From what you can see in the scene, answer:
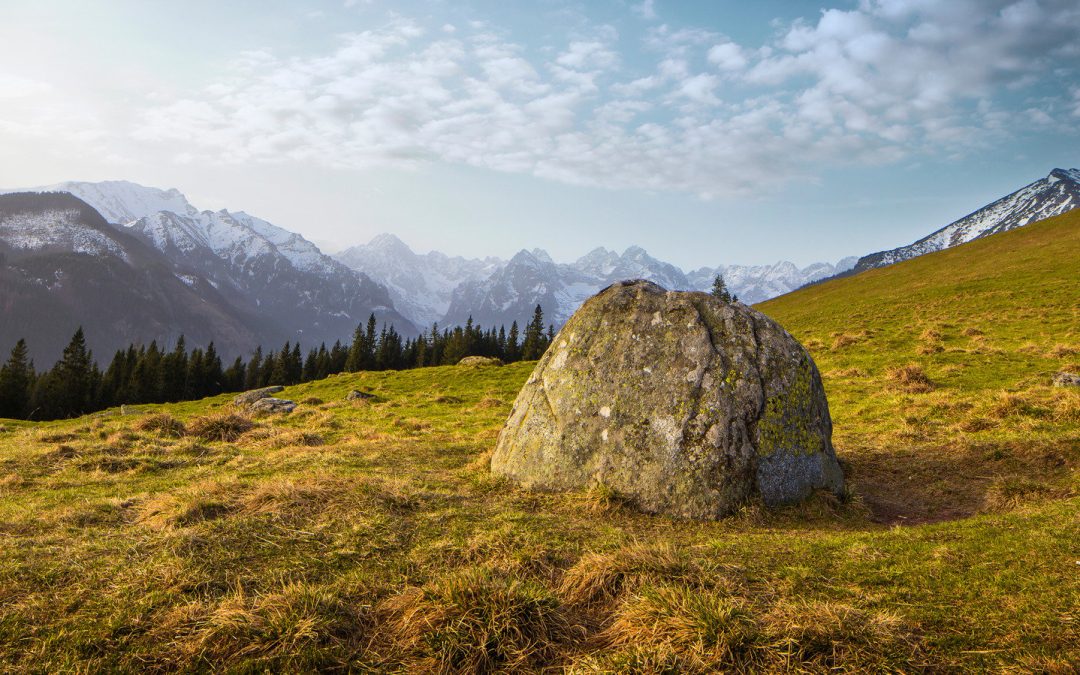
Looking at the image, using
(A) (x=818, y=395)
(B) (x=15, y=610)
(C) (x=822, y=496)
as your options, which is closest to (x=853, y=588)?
(C) (x=822, y=496)

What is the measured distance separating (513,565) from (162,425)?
1825 centimetres

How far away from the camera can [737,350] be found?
1169cm

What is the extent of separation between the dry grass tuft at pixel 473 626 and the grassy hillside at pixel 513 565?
2 centimetres

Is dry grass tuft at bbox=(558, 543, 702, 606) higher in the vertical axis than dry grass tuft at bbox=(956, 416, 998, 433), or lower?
higher

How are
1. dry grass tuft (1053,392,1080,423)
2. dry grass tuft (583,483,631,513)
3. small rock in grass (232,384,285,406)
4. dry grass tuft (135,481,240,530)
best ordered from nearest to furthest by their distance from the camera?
dry grass tuft (135,481,240,530) < dry grass tuft (583,483,631,513) < dry grass tuft (1053,392,1080,423) < small rock in grass (232,384,285,406)

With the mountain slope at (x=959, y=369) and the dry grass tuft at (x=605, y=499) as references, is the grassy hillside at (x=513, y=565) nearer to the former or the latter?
the dry grass tuft at (x=605, y=499)

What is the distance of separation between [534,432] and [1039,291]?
4961cm

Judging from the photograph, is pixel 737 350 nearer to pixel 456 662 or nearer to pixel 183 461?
pixel 456 662

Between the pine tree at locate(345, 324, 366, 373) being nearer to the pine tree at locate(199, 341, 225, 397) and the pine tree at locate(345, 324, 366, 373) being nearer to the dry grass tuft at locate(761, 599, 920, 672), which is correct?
the pine tree at locate(199, 341, 225, 397)

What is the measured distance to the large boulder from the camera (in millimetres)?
10227

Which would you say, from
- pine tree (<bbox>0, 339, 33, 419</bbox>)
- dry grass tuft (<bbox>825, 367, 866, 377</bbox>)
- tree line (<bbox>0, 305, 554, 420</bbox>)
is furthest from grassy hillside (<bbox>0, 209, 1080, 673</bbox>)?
pine tree (<bbox>0, 339, 33, 419</bbox>)

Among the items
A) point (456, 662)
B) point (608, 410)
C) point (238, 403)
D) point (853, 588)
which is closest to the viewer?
point (456, 662)

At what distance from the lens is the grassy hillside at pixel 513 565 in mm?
4629

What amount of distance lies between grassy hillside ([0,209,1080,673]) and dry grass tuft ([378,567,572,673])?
0.07ft
